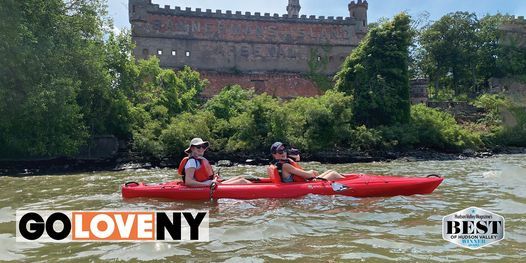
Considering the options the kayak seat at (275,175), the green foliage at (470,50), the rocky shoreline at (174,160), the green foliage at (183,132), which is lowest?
the rocky shoreline at (174,160)

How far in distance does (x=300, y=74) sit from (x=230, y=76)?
6.94m

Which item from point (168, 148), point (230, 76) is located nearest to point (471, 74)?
point (230, 76)

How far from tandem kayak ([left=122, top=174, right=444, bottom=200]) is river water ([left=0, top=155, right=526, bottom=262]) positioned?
19 centimetres

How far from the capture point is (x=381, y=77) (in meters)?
32.9

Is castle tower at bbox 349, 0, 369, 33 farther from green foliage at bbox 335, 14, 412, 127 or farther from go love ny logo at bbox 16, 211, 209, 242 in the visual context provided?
go love ny logo at bbox 16, 211, 209, 242

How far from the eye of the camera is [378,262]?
5.32 m

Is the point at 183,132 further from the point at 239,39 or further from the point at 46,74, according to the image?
the point at 239,39

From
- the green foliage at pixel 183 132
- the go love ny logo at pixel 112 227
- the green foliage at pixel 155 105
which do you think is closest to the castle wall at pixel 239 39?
the green foliage at pixel 155 105

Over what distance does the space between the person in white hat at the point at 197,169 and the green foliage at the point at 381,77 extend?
22.9m

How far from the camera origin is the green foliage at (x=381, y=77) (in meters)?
32.4

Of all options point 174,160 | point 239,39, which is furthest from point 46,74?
point 239,39

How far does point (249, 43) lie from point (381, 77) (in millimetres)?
16475

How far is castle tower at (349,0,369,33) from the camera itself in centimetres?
4872

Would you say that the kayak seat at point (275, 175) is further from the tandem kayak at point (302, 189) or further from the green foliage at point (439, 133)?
the green foliage at point (439, 133)
